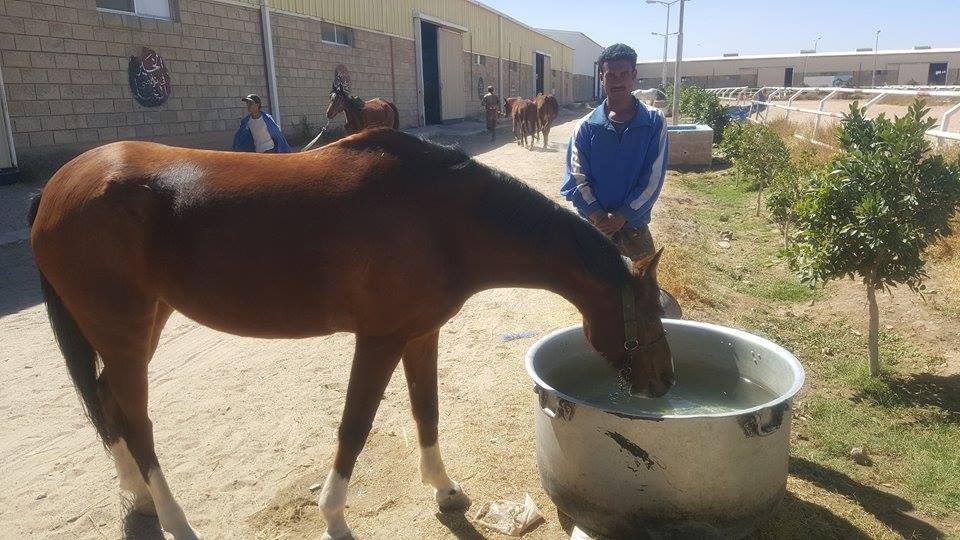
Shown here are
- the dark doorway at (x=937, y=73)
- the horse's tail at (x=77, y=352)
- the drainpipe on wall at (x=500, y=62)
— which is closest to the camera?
the horse's tail at (x=77, y=352)

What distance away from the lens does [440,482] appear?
2965 mm

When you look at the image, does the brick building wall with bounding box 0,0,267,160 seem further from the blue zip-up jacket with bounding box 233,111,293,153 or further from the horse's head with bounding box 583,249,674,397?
the horse's head with bounding box 583,249,674,397

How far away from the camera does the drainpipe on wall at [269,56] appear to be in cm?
1510

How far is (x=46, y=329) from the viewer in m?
5.01

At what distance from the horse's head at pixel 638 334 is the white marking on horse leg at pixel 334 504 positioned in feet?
4.06

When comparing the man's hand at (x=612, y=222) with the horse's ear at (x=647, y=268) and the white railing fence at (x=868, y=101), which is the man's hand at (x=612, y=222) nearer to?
the horse's ear at (x=647, y=268)

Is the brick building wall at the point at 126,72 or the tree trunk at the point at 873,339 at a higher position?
the brick building wall at the point at 126,72

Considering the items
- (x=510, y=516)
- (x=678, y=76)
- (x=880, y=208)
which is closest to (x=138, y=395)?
(x=510, y=516)

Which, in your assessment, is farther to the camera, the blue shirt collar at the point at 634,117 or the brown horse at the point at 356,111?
the brown horse at the point at 356,111

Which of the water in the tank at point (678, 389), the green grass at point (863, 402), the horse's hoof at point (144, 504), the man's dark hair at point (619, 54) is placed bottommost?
the green grass at point (863, 402)

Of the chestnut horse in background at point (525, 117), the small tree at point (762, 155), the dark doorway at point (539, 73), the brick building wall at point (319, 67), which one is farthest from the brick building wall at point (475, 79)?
the small tree at point (762, 155)

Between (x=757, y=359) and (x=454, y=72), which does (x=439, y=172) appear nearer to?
(x=757, y=359)

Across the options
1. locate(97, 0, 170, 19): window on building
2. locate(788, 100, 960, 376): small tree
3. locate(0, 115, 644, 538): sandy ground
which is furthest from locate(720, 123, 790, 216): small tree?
locate(97, 0, 170, 19): window on building

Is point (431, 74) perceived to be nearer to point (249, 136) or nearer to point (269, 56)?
point (269, 56)
